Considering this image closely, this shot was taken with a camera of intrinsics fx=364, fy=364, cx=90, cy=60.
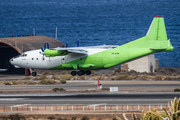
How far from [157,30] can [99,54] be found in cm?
947

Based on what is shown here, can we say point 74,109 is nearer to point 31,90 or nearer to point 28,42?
point 31,90

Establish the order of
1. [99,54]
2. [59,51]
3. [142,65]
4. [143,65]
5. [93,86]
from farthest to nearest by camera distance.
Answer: [142,65] < [143,65] < [93,86] < [99,54] < [59,51]

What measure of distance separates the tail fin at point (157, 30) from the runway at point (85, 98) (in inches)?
345

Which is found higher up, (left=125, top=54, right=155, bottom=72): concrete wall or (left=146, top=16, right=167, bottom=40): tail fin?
(left=146, top=16, right=167, bottom=40): tail fin

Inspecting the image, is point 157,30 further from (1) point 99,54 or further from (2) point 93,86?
(2) point 93,86

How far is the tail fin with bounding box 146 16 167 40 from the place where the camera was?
5412 centimetres

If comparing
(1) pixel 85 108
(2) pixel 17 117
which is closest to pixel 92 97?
(1) pixel 85 108

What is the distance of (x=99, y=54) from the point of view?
56031mm

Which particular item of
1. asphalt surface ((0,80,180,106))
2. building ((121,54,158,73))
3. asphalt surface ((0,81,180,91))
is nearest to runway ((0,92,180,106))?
asphalt surface ((0,80,180,106))

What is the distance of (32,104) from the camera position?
43.6m

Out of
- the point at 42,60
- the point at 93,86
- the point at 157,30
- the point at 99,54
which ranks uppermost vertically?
the point at 157,30

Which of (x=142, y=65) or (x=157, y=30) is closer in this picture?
(x=157, y=30)

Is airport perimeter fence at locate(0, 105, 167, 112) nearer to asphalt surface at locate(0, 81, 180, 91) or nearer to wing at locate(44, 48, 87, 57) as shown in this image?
wing at locate(44, 48, 87, 57)

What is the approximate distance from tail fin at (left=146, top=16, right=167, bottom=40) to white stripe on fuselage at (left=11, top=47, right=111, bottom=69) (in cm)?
784
